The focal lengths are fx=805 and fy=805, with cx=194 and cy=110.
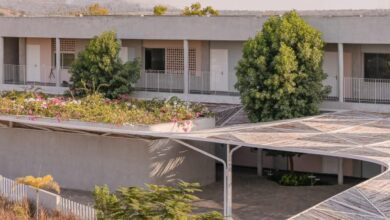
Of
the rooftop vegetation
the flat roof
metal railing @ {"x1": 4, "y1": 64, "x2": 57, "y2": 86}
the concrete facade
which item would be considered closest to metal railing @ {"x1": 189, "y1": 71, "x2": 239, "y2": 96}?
the flat roof

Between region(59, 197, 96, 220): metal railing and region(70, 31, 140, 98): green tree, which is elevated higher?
region(70, 31, 140, 98): green tree

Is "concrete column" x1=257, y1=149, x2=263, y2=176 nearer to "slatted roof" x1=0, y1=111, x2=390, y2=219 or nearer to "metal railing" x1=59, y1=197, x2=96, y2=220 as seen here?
"slatted roof" x1=0, y1=111, x2=390, y2=219

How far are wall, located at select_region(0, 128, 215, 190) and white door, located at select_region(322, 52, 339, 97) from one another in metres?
6.14

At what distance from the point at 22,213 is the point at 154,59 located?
1628 centimetres

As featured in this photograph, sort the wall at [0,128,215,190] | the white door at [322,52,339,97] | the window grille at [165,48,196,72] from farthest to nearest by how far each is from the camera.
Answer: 1. the window grille at [165,48,196,72]
2. the white door at [322,52,339,97]
3. the wall at [0,128,215,190]

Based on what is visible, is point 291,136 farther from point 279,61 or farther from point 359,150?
point 279,61

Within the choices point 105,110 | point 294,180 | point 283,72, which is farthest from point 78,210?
point 283,72

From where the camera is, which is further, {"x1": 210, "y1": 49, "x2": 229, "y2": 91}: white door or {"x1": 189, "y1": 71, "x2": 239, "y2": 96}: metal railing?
{"x1": 210, "y1": 49, "x2": 229, "y2": 91}: white door

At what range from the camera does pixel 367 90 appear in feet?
105

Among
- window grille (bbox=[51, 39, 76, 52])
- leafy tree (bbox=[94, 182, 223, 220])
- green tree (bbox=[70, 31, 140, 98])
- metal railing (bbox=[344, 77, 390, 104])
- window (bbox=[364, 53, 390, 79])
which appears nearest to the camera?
leafy tree (bbox=[94, 182, 223, 220])

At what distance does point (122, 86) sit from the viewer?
35.9 metres

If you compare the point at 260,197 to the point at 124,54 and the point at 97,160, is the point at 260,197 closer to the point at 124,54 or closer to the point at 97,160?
the point at 97,160

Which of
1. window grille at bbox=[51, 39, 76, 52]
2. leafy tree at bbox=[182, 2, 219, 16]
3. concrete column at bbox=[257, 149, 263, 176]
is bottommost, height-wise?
concrete column at bbox=[257, 149, 263, 176]

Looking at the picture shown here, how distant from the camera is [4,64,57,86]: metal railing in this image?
40.7m
